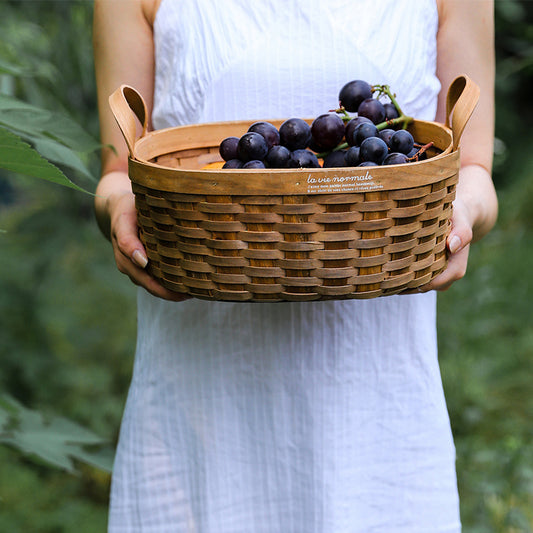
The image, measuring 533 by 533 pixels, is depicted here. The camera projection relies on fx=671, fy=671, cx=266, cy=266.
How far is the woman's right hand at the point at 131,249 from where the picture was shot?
80 cm

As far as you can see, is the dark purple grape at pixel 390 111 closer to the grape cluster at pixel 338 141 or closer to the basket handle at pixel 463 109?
the grape cluster at pixel 338 141

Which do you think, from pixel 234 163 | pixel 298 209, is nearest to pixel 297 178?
pixel 298 209

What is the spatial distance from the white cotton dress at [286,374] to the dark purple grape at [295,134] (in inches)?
8.9

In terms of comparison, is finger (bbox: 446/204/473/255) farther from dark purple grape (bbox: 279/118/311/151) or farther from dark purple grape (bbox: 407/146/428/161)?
dark purple grape (bbox: 279/118/311/151)

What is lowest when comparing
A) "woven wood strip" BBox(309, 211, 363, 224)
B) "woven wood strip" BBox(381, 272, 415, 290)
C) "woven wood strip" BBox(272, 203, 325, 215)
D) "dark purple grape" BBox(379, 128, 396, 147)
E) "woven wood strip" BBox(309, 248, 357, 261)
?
"woven wood strip" BBox(381, 272, 415, 290)

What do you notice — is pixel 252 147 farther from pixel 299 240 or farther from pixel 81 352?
pixel 81 352

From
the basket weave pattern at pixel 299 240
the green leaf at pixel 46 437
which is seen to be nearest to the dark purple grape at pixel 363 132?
the basket weave pattern at pixel 299 240

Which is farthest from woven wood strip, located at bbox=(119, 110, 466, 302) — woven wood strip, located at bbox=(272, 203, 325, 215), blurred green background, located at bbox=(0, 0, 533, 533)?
blurred green background, located at bbox=(0, 0, 533, 533)

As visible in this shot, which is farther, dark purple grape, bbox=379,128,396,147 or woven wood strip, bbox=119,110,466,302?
dark purple grape, bbox=379,128,396,147

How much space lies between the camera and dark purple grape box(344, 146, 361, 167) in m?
0.72

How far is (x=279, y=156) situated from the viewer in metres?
0.74

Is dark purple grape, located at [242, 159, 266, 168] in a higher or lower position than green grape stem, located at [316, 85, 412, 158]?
lower

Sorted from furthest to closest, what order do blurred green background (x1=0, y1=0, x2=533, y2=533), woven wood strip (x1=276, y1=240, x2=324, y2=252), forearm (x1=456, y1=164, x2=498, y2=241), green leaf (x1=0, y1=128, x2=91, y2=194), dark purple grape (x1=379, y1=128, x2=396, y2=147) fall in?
blurred green background (x1=0, y1=0, x2=533, y2=533)
forearm (x1=456, y1=164, x2=498, y2=241)
dark purple grape (x1=379, y1=128, x2=396, y2=147)
woven wood strip (x1=276, y1=240, x2=324, y2=252)
green leaf (x1=0, y1=128, x2=91, y2=194)

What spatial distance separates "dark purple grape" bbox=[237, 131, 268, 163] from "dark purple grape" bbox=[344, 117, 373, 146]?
0.10 meters
